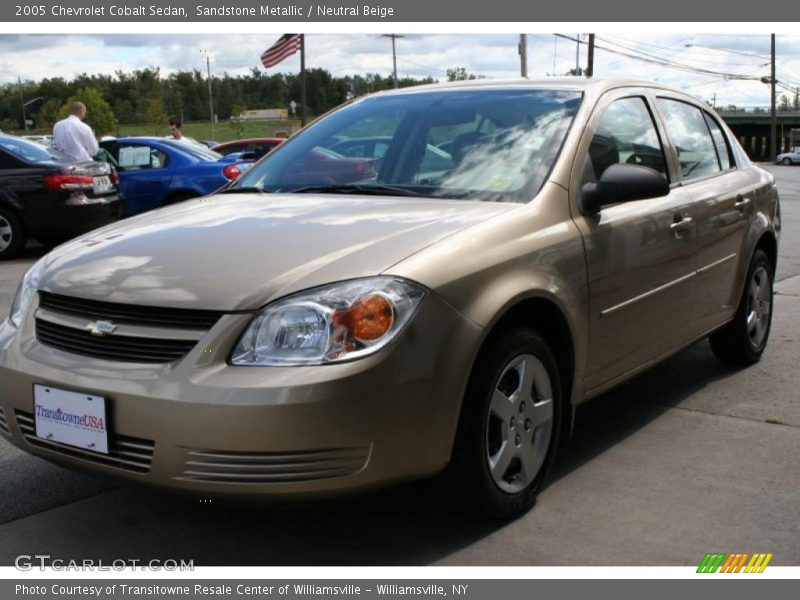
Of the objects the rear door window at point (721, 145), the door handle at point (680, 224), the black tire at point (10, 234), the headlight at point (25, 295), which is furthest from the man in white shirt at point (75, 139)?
the door handle at point (680, 224)

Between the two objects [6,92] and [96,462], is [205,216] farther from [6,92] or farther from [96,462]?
Answer: [6,92]

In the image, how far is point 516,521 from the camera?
3.44 meters

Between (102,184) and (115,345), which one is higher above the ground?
(102,184)

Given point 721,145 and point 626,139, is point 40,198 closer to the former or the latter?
point 721,145

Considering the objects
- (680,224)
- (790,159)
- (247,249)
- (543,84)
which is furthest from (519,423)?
(790,159)

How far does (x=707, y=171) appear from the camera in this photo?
16.8 feet

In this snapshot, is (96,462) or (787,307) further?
(787,307)

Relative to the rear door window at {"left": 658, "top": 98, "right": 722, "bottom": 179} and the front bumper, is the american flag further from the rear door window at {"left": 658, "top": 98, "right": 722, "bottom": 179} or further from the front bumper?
the front bumper

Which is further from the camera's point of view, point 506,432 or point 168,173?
point 168,173

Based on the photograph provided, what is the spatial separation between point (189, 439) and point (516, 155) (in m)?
1.84

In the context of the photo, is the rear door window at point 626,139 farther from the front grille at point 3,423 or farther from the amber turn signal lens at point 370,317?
Result: the front grille at point 3,423

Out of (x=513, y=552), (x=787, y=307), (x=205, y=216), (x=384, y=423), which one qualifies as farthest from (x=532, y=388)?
(x=787, y=307)

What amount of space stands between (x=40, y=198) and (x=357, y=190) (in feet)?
25.2

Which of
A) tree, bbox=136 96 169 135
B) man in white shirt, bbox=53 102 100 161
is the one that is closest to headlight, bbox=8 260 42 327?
man in white shirt, bbox=53 102 100 161
